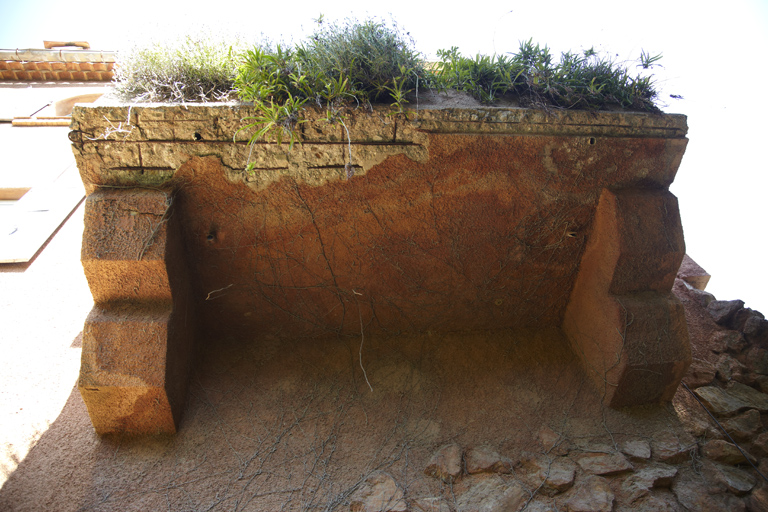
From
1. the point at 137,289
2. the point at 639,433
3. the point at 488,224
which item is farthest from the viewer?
the point at 488,224

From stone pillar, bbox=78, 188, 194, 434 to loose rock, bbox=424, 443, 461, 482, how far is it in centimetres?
136

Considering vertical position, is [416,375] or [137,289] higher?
[137,289]

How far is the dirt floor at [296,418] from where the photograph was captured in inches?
82.1

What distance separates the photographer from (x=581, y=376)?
2.70 meters

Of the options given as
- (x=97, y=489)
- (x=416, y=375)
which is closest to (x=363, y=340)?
(x=416, y=375)

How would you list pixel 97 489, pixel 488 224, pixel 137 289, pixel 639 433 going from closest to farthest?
pixel 97 489 < pixel 137 289 < pixel 639 433 < pixel 488 224

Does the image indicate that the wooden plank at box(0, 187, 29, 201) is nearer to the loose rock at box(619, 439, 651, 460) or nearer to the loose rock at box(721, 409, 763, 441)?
the loose rock at box(619, 439, 651, 460)

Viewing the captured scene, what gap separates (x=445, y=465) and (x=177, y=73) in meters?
2.49

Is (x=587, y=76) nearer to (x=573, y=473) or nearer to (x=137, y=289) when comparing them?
(x=573, y=473)

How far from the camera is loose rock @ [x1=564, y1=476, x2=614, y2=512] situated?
202 centimetres

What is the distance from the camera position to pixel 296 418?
242cm

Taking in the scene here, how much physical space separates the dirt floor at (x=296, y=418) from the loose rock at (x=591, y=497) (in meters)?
0.22

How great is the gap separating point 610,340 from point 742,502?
911 mm

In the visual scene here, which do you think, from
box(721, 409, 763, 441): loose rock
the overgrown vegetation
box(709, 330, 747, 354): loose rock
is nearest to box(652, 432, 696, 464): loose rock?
box(721, 409, 763, 441): loose rock
